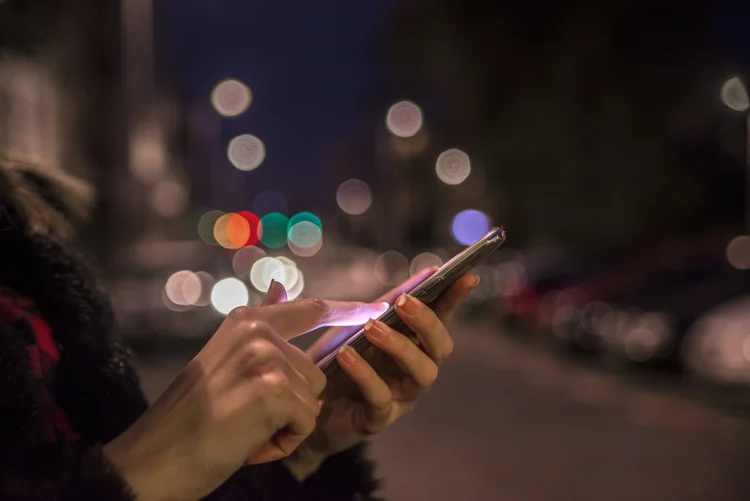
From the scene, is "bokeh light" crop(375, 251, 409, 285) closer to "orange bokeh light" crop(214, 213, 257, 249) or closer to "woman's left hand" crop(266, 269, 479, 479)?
"woman's left hand" crop(266, 269, 479, 479)

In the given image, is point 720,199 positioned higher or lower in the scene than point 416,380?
higher

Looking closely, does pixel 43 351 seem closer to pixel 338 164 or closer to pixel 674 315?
pixel 674 315

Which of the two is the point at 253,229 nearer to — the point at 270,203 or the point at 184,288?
the point at 270,203

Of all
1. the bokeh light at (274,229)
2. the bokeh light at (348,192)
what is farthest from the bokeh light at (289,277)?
the bokeh light at (274,229)

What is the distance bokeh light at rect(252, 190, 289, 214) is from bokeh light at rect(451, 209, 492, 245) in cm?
4121

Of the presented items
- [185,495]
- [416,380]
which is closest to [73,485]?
[185,495]

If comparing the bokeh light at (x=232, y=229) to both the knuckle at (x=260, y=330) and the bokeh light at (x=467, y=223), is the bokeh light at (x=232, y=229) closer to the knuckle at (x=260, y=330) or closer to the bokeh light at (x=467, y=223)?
the bokeh light at (x=467, y=223)

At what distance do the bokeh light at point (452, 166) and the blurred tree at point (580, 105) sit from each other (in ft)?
1.75

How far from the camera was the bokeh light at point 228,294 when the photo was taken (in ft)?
41.6

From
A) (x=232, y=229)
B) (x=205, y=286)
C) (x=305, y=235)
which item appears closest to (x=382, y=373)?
(x=205, y=286)

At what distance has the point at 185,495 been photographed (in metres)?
1.19

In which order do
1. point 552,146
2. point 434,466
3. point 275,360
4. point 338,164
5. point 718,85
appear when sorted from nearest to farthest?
1. point 275,360
2. point 434,466
3. point 718,85
4. point 552,146
5. point 338,164

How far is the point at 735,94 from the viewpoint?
19031 mm

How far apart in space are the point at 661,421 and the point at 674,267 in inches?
170
